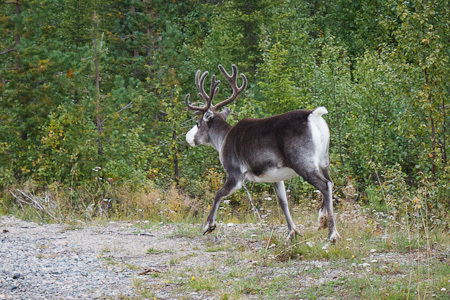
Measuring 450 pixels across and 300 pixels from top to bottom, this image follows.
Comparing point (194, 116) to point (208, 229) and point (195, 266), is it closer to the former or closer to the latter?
point (208, 229)

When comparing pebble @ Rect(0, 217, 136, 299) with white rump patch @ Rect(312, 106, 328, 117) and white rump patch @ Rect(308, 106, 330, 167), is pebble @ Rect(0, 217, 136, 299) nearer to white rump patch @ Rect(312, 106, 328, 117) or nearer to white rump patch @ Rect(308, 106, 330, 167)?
white rump patch @ Rect(308, 106, 330, 167)

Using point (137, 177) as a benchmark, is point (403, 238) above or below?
above

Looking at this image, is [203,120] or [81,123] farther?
[81,123]

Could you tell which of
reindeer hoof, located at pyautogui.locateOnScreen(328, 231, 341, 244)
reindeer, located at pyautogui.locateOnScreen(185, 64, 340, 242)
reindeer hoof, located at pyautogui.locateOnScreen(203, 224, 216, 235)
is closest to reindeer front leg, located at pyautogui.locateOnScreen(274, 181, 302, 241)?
reindeer, located at pyautogui.locateOnScreen(185, 64, 340, 242)

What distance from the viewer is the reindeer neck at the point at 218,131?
9531 millimetres

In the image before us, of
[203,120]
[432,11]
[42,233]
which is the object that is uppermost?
[432,11]

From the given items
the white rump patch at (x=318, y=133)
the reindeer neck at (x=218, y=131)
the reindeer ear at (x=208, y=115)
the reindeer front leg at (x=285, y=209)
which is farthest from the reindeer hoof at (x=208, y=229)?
the white rump patch at (x=318, y=133)

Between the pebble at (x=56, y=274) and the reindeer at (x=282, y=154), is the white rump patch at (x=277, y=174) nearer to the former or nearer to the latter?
the reindeer at (x=282, y=154)

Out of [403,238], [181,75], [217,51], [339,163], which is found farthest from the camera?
[217,51]

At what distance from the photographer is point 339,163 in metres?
14.0

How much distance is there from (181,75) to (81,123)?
565 centimetres

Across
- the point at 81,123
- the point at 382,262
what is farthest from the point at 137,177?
the point at 382,262

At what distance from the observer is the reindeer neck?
9.53 m

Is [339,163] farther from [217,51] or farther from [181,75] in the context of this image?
[217,51]
